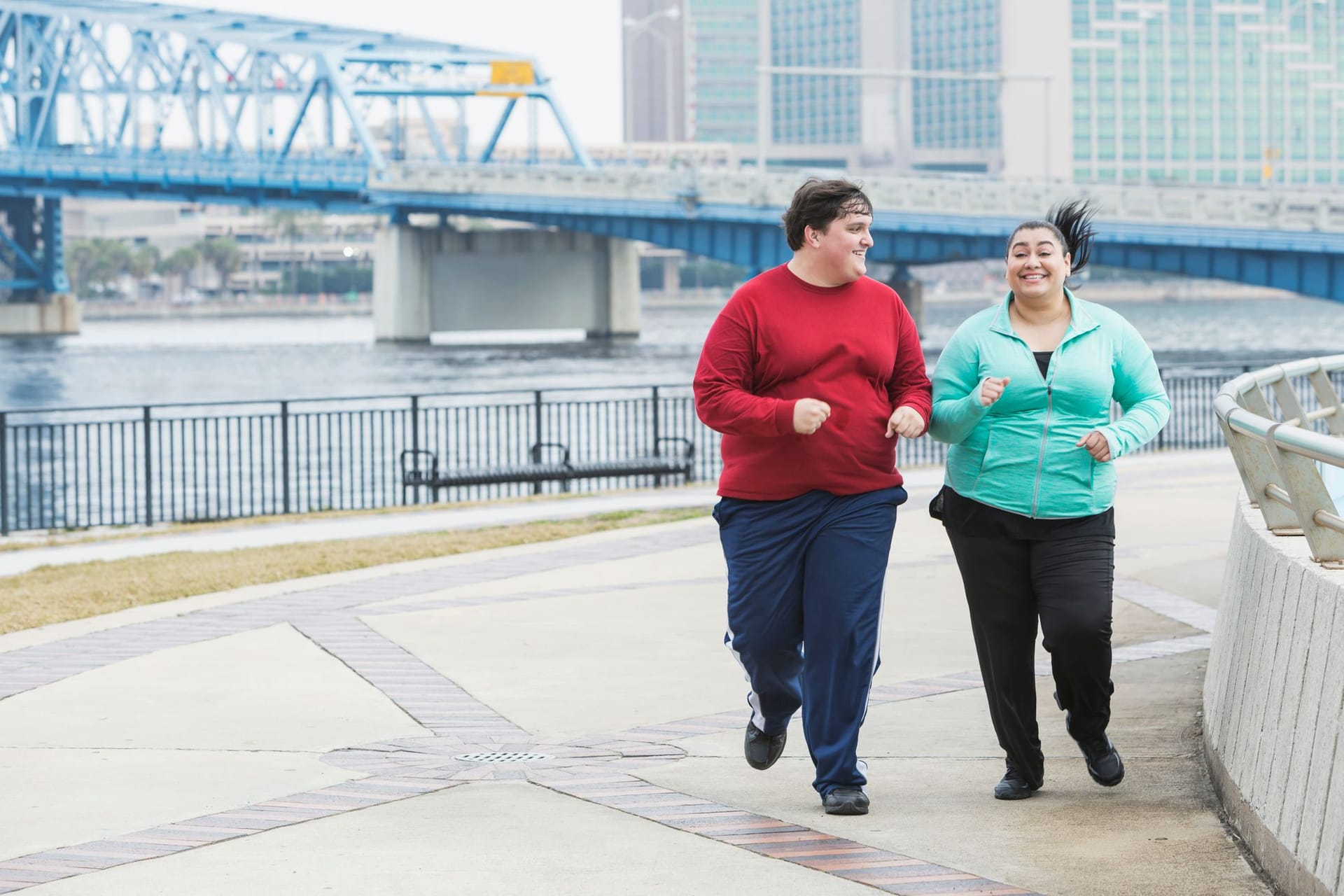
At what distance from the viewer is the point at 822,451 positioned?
5.46 m

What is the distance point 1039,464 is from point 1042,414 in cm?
14

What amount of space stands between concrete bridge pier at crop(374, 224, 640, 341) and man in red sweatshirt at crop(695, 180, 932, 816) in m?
74.6

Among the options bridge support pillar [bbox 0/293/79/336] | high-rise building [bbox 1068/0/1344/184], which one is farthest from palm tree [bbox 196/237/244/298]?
high-rise building [bbox 1068/0/1344/184]

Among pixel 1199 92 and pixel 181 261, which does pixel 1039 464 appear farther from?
pixel 1199 92

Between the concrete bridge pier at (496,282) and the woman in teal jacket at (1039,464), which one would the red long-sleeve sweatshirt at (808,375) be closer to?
the woman in teal jacket at (1039,464)

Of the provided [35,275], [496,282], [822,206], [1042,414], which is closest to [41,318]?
[35,275]

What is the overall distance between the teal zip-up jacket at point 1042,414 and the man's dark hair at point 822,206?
0.47 metres

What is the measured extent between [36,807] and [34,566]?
775 centimetres

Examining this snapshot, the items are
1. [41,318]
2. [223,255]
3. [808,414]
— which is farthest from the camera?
[223,255]

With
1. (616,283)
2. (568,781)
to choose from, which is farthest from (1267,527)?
(616,283)

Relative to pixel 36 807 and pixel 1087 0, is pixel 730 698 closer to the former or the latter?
pixel 36 807

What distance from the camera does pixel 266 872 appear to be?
501 cm

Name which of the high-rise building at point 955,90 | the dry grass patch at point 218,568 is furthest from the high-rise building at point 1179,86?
the dry grass patch at point 218,568

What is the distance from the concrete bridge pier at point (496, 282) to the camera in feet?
263
